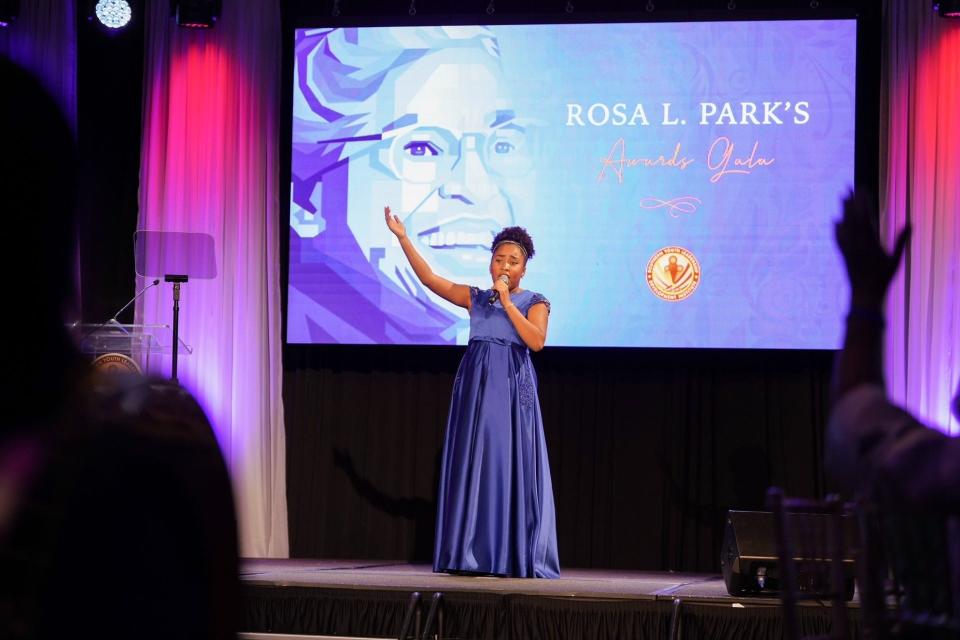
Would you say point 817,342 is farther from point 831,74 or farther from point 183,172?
point 183,172

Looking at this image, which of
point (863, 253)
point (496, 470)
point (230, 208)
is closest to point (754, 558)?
point (496, 470)

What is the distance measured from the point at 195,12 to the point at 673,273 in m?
2.84

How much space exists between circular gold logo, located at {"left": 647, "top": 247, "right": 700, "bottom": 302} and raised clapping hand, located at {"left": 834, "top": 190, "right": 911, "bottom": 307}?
15.3 ft

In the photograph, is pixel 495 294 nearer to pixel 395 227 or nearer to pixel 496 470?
pixel 395 227

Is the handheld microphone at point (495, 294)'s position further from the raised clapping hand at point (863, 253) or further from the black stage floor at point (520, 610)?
the raised clapping hand at point (863, 253)

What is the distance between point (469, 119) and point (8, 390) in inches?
226

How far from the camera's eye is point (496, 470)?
15.7 ft

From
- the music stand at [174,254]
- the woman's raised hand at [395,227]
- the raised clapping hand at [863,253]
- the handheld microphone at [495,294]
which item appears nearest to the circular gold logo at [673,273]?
the handheld microphone at [495,294]

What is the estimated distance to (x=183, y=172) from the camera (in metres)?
6.39

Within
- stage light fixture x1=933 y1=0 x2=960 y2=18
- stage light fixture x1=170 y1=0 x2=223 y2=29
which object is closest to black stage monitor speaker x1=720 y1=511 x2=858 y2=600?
stage light fixture x1=933 y1=0 x2=960 y2=18

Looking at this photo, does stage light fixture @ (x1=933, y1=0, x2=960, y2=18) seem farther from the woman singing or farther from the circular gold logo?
the woman singing

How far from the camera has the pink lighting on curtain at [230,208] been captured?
627 cm

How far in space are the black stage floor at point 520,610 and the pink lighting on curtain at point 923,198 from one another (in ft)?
6.21

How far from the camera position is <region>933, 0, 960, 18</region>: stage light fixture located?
555cm
